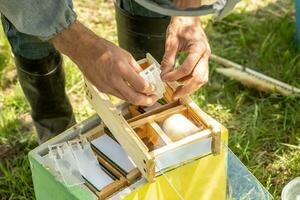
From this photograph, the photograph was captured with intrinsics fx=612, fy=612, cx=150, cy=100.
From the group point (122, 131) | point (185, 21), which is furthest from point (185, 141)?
point (185, 21)

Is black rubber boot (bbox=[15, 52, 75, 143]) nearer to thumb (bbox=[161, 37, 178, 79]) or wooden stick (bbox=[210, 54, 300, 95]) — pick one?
thumb (bbox=[161, 37, 178, 79])

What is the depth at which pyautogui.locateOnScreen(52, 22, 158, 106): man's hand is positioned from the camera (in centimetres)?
152

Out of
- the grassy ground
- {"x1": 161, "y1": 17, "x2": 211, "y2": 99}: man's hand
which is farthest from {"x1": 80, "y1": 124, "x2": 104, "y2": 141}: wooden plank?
the grassy ground

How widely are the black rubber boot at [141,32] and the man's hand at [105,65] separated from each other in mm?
498

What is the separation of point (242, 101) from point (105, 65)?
42.2 inches

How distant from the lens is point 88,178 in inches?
63.2

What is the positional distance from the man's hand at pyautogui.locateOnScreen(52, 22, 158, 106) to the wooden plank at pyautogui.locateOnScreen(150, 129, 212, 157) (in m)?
0.13

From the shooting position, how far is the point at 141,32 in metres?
2.08

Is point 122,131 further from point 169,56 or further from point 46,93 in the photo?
point 46,93

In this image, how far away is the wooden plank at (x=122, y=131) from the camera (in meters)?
1.51

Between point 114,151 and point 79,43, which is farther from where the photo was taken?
point 114,151

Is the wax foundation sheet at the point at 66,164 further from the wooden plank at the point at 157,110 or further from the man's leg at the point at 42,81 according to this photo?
the man's leg at the point at 42,81

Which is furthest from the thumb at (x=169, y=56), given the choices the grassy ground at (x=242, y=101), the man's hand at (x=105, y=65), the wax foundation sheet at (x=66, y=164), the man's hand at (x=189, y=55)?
the grassy ground at (x=242, y=101)

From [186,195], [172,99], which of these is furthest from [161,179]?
[172,99]
